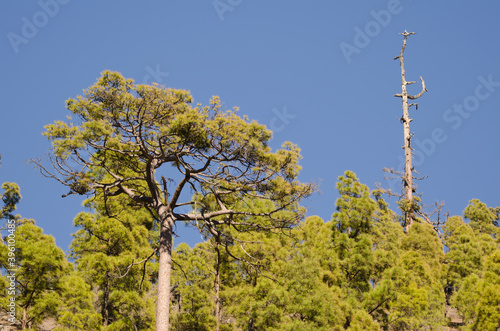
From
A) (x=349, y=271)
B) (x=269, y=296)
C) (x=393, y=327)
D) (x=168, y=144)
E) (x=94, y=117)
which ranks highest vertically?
(x=94, y=117)

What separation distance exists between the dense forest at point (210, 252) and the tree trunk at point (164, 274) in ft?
0.11

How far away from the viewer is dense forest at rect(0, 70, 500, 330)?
12.2 meters

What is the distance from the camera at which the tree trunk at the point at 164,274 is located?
38.4 feet

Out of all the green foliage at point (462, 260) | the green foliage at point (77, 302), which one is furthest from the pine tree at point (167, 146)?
the green foliage at point (462, 260)

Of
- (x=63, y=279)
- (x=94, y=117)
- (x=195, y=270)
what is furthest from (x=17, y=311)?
(x=94, y=117)

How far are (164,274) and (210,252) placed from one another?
28.1 ft

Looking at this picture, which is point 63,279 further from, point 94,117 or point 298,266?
point 298,266

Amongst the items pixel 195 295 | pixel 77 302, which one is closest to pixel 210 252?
pixel 195 295

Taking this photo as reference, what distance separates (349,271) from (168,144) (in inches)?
391

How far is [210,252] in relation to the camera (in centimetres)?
2066

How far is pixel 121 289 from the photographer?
56.4ft

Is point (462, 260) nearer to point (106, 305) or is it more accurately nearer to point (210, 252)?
point (210, 252)

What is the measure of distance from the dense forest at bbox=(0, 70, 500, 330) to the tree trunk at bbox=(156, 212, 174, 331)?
33 mm

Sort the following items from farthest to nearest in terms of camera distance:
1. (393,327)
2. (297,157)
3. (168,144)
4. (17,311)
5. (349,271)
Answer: (349,271) < (393,327) < (17,311) < (297,157) < (168,144)
